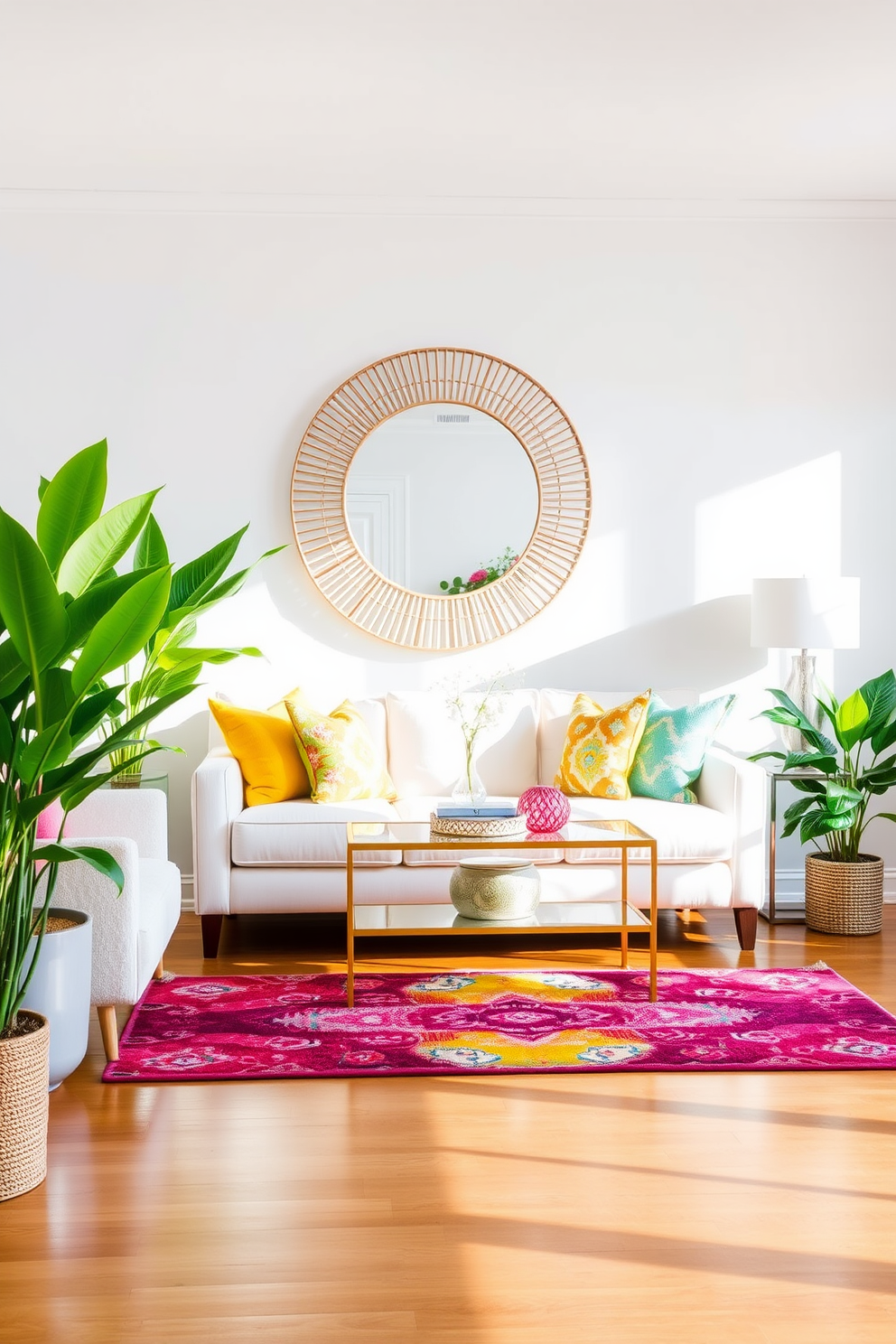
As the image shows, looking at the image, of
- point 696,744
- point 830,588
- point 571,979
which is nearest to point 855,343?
point 830,588

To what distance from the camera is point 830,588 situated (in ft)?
14.8

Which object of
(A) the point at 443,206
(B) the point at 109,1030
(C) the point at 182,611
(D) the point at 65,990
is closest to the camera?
(C) the point at 182,611

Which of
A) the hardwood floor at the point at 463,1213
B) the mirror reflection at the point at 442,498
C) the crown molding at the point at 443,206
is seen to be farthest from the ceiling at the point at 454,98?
the hardwood floor at the point at 463,1213

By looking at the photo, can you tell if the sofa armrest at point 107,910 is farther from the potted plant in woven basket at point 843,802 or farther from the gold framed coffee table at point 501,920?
the potted plant in woven basket at point 843,802

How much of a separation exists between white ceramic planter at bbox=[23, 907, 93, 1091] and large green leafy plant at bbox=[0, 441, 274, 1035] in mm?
214

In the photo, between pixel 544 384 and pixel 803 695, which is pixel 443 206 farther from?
pixel 803 695

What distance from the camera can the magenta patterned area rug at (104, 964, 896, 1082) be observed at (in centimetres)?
302

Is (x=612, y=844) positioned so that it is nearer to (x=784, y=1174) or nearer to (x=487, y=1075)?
(x=487, y=1075)

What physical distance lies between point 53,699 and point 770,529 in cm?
351

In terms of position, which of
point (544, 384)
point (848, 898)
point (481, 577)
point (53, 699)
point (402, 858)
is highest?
point (544, 384)

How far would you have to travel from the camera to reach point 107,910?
2912 mm

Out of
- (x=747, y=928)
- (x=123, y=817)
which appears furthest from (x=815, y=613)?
(x=123, y=817)

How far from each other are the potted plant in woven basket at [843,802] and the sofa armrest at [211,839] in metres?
1.99

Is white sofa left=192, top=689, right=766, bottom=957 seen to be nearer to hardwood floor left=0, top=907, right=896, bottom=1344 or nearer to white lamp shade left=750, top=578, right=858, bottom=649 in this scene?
white lamp shade left=750, top=578, right=858, bottom=649
